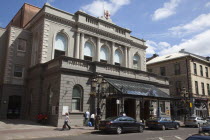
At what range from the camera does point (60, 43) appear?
2695 cm

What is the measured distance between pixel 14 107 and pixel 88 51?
40.2ft

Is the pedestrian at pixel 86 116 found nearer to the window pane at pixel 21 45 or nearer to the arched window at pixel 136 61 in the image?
the window pane at pixel 21 45

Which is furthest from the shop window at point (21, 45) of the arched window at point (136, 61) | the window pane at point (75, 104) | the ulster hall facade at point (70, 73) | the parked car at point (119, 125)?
the arched window at point (136, 61)

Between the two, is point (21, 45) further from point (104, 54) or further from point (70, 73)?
point (104, 54)

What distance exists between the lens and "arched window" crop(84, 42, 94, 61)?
1135 inches

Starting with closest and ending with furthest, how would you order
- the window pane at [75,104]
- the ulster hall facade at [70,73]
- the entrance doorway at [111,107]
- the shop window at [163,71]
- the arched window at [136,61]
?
1. the ulster hall facade at [70,73]
2. the window pane at [75,104]
3. the entrance doorway at [111,107]
4. the arched window at [136,61]
5. the shop window at [163,71]

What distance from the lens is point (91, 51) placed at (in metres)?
29.4

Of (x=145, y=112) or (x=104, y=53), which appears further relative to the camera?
(x=104, y=53)

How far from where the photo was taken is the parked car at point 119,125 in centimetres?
1702

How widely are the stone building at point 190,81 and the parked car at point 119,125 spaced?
25762 mm

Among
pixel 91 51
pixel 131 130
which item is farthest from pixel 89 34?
pixel 131 130

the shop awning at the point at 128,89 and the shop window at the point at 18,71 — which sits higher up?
the shop window at the point at 18,71

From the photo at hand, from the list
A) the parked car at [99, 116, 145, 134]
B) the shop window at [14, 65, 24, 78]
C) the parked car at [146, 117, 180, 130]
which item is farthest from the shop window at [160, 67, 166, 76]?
the shop window at [14, 65, 24, 78]

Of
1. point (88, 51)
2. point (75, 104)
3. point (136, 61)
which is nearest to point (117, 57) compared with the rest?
point (136, 61)
